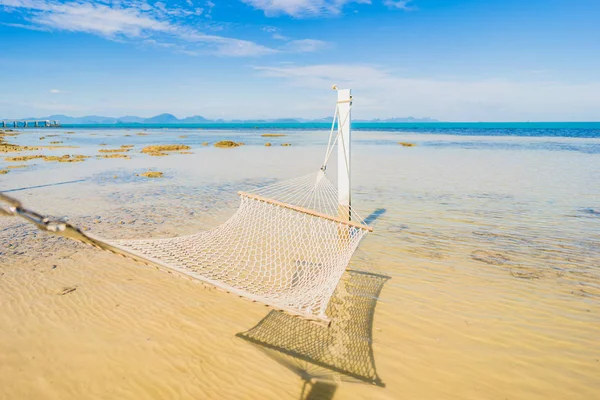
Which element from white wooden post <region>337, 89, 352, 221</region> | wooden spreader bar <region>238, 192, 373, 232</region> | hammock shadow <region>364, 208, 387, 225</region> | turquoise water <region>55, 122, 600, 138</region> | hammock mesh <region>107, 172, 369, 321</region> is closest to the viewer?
hammock mesh <region>107, 172, 369, 321</region>

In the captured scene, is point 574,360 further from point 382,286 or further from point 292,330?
point 292,330

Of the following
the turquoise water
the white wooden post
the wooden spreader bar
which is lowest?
the wooden spreader bar

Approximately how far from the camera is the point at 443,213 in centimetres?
876

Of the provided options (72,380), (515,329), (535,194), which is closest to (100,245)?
(72,380)

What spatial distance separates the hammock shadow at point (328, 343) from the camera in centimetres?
339

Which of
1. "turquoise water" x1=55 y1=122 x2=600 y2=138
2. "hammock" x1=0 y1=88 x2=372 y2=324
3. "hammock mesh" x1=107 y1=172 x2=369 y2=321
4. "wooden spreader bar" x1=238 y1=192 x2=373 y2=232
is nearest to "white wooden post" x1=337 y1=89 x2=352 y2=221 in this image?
"hammock" x1=0 y1=88 x2=372 y2=324

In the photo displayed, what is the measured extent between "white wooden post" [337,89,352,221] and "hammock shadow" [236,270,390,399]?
1.48 meters

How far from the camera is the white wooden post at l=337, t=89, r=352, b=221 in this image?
553cm

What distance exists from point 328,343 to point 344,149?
2.95m

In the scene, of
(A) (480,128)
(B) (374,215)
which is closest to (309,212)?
(B) (374,215)

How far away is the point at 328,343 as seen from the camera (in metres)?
3.96

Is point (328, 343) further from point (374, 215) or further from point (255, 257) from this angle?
point (374, 215)

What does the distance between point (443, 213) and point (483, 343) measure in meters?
5.27

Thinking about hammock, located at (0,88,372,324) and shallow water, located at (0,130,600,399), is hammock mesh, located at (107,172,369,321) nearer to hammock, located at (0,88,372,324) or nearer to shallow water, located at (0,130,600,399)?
hammock, located at (0,88,372,324)
